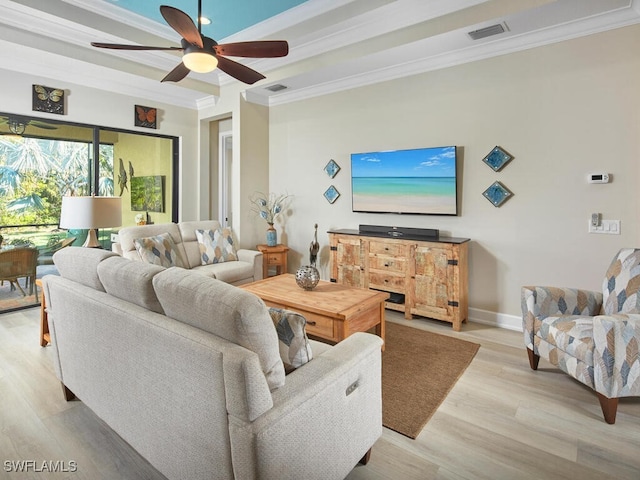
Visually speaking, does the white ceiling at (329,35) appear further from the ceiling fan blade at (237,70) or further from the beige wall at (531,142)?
the ceiling fan blade at (237,70)

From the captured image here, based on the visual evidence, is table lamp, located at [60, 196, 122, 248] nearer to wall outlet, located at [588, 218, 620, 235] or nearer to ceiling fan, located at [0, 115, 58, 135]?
ceiling fan, located at [0, 115, 58, 135]

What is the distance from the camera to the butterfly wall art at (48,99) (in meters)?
4.20

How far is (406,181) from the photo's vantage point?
4.32m

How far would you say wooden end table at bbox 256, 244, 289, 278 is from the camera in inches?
206

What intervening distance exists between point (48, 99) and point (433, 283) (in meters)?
4.78

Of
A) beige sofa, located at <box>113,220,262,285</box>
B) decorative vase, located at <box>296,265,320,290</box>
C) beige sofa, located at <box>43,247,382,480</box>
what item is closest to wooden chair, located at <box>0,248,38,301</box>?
beige sofa, located at <box>113,220,262,285</box>

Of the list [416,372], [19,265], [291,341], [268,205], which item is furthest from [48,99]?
[416,372]

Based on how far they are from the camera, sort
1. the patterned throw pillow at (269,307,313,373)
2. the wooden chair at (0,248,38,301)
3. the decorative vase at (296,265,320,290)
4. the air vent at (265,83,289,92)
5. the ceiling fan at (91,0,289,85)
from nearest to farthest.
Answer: the patterned throw pillow at (269,307,313,373)
the ceiling fan at (91,0,289,85)
the decorative vase at (296,265,320,290)
the wooden chair at (0,248,38,301)
the air vent at (265,83,289,92)

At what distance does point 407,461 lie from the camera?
189 cm

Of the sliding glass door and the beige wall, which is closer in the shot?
the beige wall

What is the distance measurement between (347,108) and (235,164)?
181cm

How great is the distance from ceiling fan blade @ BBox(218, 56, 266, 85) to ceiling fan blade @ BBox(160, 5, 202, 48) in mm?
305

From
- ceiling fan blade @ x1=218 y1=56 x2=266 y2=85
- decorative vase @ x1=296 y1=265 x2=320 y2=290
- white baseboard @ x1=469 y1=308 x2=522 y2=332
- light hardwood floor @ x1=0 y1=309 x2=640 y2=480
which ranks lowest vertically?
light hardwood floor @ x1=0 y1=309 x2=640 y2=480

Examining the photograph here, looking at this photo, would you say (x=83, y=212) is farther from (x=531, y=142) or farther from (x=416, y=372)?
(x=531, y=142)
